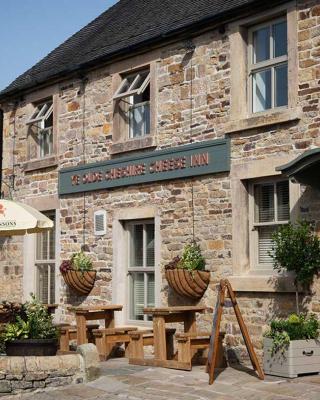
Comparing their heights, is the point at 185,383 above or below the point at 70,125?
below

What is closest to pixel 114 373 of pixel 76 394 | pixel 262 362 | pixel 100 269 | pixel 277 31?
pixel 76 394

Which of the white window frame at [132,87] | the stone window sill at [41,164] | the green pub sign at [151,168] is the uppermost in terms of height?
the white window frame at [132,87]

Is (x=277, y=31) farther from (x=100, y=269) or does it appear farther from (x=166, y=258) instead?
(x=100, y=269)

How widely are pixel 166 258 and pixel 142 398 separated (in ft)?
12.0

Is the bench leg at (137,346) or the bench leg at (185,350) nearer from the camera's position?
the bench leg at (185,350)

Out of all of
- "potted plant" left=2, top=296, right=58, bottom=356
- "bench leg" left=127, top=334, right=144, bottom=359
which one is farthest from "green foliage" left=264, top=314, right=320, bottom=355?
"potted plant" left=2, top=296, right=58, bottom=356

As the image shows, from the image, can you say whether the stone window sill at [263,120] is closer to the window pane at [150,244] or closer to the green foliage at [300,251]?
the green foliage at [300,251]

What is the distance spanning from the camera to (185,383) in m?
9.57

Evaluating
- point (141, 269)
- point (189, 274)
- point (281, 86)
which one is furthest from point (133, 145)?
point (281, 86)

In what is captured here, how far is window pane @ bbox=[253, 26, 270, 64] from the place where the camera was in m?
11.3

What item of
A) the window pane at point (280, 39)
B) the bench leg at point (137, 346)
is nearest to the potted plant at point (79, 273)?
the bench leg at point (137, 346)

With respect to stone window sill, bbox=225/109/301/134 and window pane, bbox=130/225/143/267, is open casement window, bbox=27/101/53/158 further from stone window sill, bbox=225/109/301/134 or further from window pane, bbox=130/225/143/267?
stone window sill, bbox=225/109/301/134

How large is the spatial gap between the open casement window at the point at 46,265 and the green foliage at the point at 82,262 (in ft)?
3.86

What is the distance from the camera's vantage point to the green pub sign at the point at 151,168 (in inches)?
455
